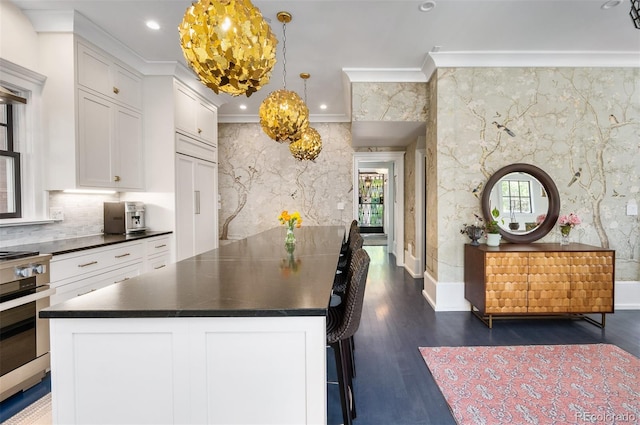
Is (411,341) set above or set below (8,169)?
below

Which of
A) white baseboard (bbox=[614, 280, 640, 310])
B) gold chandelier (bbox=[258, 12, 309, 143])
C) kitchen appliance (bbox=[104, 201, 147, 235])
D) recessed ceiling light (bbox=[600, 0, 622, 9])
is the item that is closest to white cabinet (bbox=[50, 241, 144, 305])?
kitchen appliance (bbox=[104, 201, 147, 235])

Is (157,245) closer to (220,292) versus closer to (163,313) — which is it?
(220,292)

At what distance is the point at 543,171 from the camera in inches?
136

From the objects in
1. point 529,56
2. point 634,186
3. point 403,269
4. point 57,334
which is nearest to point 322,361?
point 57,334

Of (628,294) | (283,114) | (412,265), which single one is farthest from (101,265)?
(628,294)

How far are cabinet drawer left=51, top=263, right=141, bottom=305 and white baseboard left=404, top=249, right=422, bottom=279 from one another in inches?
157

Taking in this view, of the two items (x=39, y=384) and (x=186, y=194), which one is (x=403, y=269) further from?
(x=39, y=384)

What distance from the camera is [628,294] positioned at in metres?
3.56

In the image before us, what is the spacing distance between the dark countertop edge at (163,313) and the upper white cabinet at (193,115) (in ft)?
10.2

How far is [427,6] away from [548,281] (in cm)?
277

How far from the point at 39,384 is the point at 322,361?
2286 mm

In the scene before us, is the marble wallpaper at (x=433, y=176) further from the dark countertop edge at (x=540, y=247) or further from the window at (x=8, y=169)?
the window at (x=8, y=169)

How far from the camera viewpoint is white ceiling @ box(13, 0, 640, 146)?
2551mm

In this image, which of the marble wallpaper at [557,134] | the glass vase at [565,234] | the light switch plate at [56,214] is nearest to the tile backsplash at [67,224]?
the light switch plate at [56,214]
